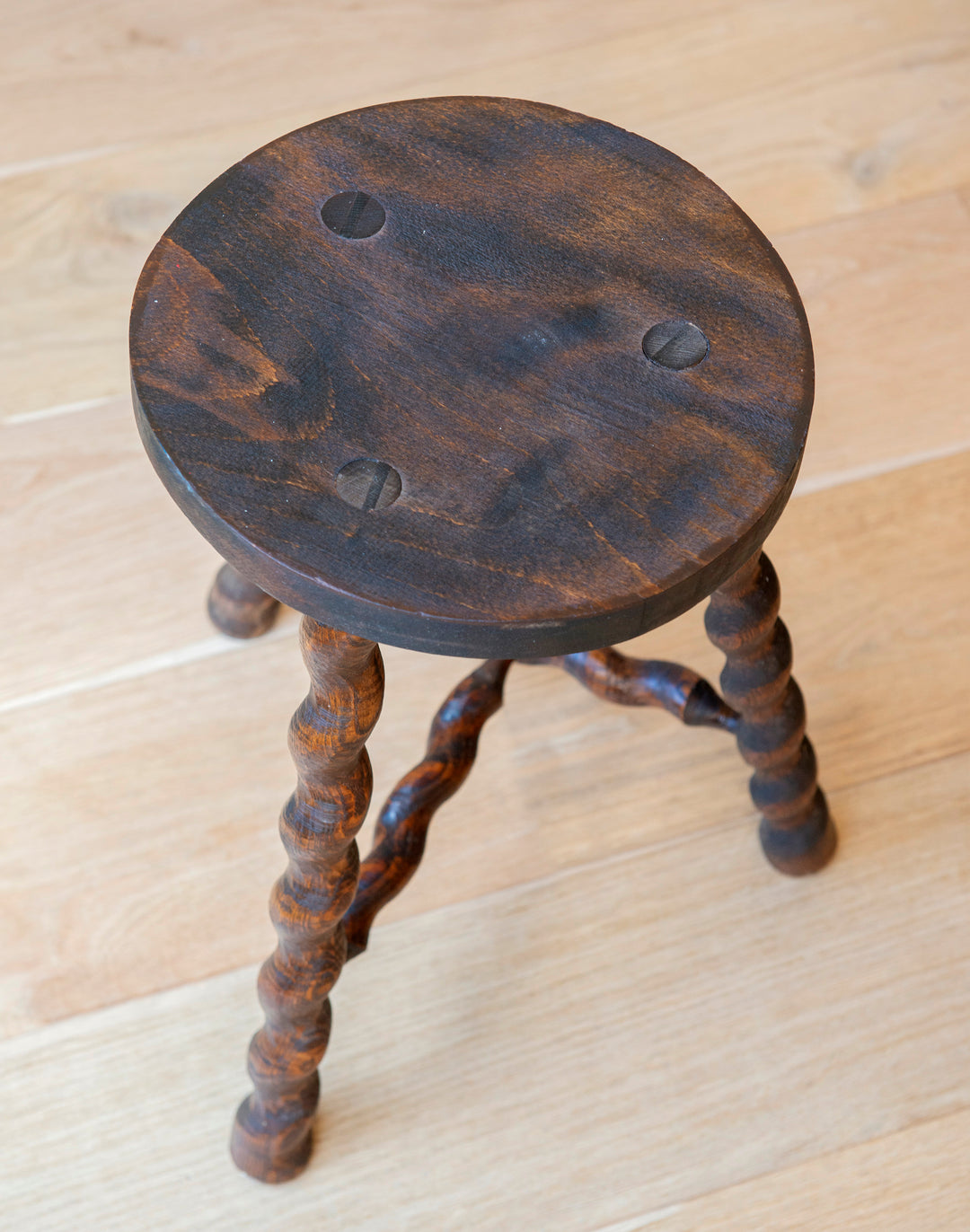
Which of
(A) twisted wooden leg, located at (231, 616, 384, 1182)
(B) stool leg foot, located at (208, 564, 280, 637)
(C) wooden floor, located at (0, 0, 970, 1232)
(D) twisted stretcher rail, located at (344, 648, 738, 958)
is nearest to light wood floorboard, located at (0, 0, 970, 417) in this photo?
(C) wooden floor, located at (0, 0, 970, 1232)

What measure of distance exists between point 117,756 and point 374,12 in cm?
77

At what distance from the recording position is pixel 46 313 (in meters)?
1.08

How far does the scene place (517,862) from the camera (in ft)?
2.83

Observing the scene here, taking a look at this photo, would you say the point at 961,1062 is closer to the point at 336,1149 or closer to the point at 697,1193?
the point at 697,1193

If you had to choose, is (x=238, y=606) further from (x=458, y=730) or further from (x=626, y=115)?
(x=626, y=115)

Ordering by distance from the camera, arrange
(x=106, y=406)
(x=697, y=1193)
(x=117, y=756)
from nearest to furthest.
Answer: (x=697, y=1193) → (x=117, y=756) → (x=106, y=406)

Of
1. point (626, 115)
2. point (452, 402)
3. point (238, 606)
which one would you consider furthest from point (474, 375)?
point (626, 115)

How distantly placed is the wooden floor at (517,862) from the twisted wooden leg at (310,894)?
6 cm

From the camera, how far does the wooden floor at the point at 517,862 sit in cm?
77

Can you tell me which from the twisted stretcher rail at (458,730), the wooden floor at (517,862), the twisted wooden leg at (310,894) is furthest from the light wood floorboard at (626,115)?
the twisted wooden leg at (310,894)

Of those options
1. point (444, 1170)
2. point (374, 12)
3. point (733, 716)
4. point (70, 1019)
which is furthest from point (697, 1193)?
point (374, 12)

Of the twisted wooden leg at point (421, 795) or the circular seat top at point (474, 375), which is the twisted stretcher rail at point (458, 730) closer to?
the twisted wooden leg at point (421, 795)

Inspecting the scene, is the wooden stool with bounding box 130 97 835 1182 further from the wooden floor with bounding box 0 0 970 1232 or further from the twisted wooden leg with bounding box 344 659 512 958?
the wooden floor with bounding box 0 0 970 1232

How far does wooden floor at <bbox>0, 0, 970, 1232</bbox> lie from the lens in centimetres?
77
